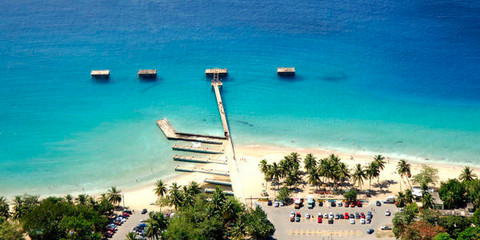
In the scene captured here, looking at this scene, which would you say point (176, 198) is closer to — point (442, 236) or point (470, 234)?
point (442, 236)

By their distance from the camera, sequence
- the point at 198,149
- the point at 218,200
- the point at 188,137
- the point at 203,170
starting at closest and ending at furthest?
1. the point at 218,200
2. the point at 203,170
3. the point at 198,149
4. the point at 188,137

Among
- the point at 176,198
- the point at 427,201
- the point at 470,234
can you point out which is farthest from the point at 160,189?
the point at 470,234

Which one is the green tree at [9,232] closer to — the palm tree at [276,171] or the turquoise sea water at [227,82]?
the turquoise sea water at [227,82]

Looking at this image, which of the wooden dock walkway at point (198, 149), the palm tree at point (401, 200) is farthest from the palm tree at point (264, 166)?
the palm tree at point (401, 200)

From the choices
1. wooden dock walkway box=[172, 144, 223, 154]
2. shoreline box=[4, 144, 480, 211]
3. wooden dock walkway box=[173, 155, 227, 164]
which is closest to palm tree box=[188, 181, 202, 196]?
shoreline box=[4, 144, 480, 211]

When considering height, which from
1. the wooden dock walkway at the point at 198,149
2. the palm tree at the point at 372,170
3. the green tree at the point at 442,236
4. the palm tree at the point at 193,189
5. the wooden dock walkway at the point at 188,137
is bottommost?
the green tree at the point at 442,236

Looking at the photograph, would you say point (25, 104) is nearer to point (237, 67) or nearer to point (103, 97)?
point (103, 97)

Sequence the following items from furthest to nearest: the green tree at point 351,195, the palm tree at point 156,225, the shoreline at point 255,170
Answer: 1. the shoreline at point 255,170
2. the green tree at point 351,195
3. the palm tree at point 156,225
